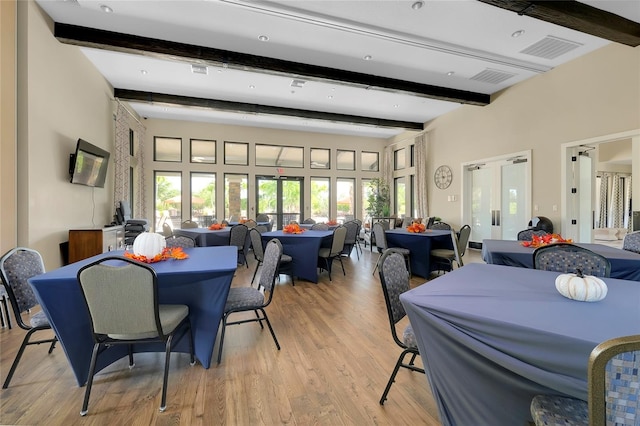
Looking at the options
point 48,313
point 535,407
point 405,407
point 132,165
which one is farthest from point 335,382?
point 132,165

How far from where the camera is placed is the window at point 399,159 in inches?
406

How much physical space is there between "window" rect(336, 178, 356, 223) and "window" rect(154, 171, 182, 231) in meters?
5.43

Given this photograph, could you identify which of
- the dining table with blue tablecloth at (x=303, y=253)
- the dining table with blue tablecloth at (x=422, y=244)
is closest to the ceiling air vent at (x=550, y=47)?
the dining table with blue tablecloth at (x=422, y=244)

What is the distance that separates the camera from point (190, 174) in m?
8.89

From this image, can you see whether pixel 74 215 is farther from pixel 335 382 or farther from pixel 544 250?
pixel 544 250

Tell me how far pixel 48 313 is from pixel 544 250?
148 inches

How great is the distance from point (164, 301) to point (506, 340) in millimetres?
2227

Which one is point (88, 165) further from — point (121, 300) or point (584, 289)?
point (584, 289)

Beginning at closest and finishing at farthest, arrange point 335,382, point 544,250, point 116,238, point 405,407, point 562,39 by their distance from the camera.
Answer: point 405,407 < point 335,382 < point 544,250 < point 562,39 < point 116,238

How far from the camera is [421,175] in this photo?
8938 millimetres

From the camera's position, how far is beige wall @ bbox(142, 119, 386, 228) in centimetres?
862

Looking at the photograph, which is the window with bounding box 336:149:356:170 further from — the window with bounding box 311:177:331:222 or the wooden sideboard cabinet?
the wooden sideboard cabinet

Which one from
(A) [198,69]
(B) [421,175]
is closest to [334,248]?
(A) [198,69]

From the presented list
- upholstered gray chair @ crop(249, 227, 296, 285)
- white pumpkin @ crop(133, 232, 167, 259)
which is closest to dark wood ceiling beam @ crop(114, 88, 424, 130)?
upholstered gray chair @ crop(249, 227, 296, 285)
